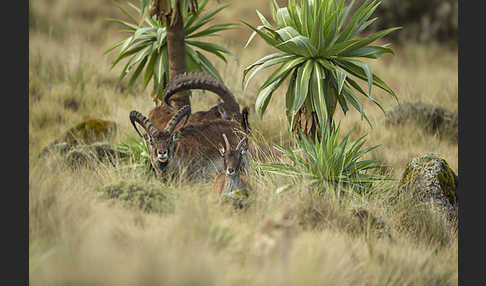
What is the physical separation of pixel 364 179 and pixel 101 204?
3.09 meters

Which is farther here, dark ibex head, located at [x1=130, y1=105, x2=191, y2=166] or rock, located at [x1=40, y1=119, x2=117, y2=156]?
rock, located at [x1=40, y1=119, x2=117, y2=156]

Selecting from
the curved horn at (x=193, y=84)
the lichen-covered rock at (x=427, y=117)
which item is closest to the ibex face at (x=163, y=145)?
the curved horn at (x=193, y=84)

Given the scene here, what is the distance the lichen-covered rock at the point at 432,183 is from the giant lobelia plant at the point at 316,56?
962 millimetres

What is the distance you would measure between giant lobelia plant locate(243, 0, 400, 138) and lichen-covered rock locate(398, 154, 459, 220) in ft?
3.16

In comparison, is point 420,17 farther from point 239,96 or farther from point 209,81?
point 209,81

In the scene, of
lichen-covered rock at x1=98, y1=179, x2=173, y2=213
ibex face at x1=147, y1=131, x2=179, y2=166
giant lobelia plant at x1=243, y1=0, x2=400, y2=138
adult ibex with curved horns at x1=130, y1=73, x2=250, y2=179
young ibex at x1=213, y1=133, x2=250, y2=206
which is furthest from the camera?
giant lobelia plant at x1=243, y1=0, x2=400, y2=138

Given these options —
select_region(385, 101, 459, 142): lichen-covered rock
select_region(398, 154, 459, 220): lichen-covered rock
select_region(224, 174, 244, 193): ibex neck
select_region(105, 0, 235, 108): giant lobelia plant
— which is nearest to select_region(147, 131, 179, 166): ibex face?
select_region(224, 174, 244, 193): ibex neck

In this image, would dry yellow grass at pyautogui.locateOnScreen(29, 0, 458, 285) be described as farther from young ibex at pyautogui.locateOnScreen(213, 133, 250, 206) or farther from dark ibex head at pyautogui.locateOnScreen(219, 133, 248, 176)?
dark ibex head at pyautogui.locateOnScreen(219, 133, 248, 176)

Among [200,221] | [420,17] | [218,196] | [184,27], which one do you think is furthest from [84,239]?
[420,17]

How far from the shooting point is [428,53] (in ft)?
68.4

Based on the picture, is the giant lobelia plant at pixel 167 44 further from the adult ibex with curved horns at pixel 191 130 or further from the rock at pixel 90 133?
the rock at pixel 90 133

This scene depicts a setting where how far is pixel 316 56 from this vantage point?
624 cm

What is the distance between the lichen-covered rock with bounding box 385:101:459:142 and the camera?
33.7 feet

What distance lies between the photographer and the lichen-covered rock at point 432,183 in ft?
19.0
